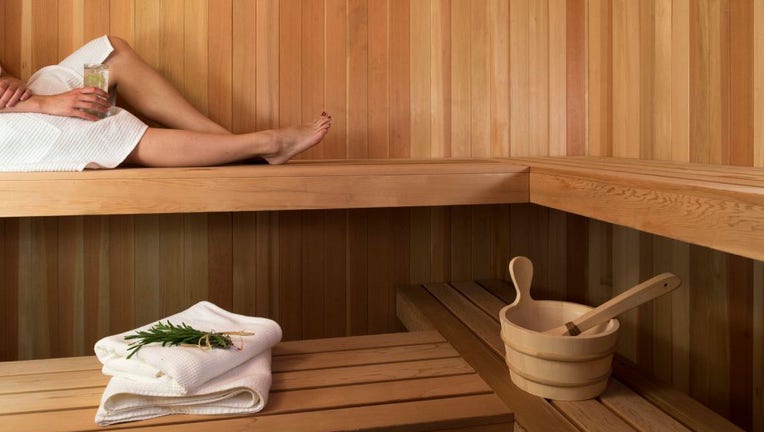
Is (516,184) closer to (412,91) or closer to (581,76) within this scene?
(412,91)

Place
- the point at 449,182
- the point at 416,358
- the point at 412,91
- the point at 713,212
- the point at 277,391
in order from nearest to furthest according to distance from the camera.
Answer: the point at 713,212
the point at 277,391
the point at 416,358
the point at 449,182
the point at 412,91

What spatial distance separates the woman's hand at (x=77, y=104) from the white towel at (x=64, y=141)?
2 cm

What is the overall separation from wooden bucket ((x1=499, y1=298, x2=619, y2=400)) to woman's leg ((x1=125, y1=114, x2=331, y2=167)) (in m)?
0.84

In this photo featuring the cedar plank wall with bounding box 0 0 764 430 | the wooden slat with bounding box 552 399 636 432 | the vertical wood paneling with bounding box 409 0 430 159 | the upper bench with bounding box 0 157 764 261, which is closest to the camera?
the wooden slat with bounding box 552 399 636 432

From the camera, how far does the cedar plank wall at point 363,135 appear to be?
2.10m

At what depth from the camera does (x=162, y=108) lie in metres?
2.04

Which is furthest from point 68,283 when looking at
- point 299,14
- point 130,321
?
point 299,14

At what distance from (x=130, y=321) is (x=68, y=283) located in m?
0.23

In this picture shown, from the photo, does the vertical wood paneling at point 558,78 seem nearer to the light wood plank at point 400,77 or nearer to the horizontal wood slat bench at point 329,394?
the light wood plank at point 400,77

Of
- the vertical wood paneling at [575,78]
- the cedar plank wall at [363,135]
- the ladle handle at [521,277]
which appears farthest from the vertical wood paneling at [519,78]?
the ladle handle at [521,277]

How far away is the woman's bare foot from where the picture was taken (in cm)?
187

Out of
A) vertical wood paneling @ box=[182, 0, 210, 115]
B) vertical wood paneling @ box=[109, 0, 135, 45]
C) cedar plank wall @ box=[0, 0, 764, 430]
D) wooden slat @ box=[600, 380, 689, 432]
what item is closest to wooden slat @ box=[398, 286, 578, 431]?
wooden slat @ box=[600, 380, 689, 432]

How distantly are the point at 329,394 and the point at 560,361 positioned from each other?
0.44m

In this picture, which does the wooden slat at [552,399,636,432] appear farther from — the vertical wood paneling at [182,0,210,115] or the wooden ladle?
the vertical wood paneling at [182,0,210,115]
